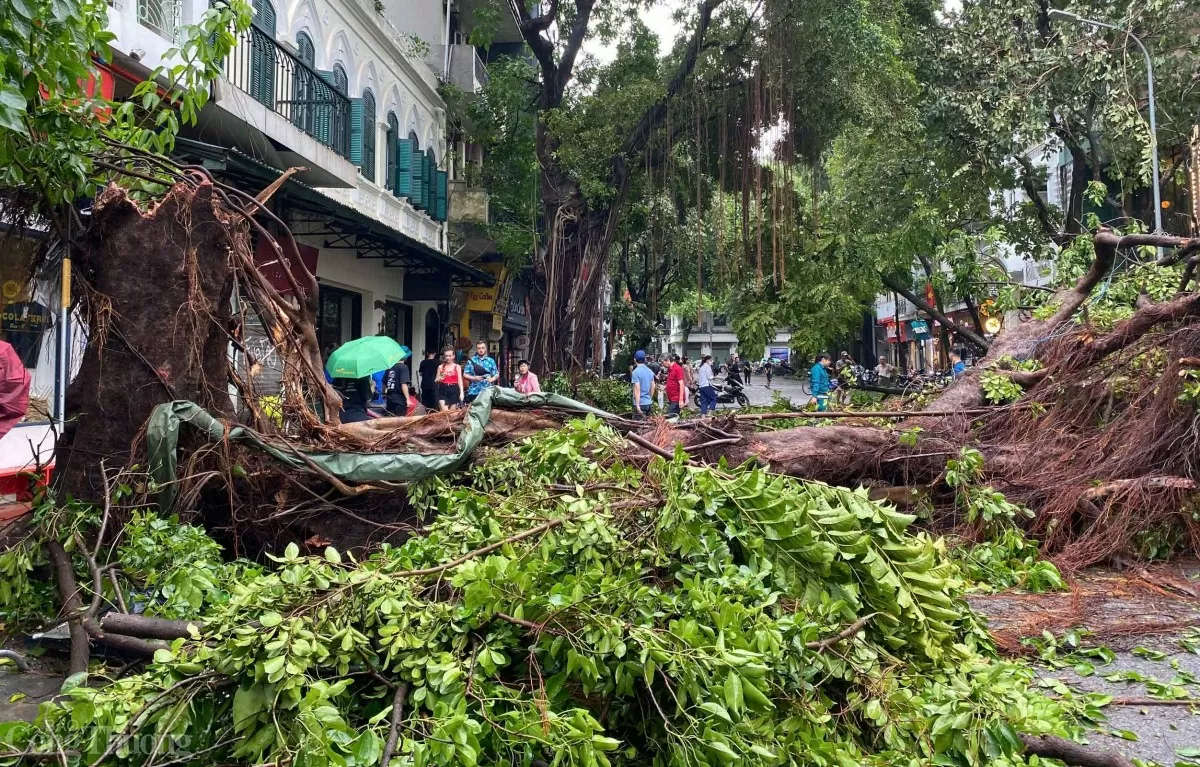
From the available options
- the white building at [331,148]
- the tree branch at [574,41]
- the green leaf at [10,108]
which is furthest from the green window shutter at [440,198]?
the green leaf at [10,108]

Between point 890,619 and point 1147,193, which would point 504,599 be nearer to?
point 890,619

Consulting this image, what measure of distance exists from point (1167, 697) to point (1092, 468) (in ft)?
9.89

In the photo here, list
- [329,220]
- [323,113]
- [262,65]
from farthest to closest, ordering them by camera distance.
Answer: [323,113] → [329,220] → [262,65]

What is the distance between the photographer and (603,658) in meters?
2.79

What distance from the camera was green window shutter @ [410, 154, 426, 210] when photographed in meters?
16.8

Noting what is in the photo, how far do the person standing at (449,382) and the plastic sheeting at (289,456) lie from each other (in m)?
6.87

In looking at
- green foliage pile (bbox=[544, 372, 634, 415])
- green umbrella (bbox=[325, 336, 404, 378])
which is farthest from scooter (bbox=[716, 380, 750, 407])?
green umbrella (bbox=[325, 336, 404, 378])

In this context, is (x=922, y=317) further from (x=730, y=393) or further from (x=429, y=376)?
(x=429, y=376)

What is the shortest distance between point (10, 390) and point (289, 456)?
225cm

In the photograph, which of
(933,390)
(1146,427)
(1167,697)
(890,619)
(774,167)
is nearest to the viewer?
(890,619)

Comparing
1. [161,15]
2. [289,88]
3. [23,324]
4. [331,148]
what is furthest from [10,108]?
[331,148]

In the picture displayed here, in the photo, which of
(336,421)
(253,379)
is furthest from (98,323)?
(336,421)

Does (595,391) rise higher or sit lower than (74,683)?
higher

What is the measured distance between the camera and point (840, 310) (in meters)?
14.0
